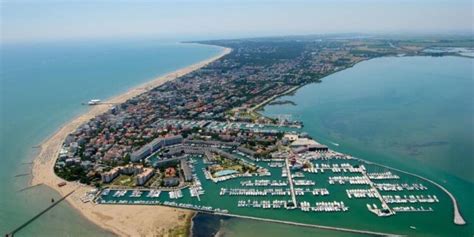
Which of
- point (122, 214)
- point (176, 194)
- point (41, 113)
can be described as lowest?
point (122, 214)

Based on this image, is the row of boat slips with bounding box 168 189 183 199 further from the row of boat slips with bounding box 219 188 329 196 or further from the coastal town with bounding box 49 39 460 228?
the row of boat slips with bounding box 219 188 329 196

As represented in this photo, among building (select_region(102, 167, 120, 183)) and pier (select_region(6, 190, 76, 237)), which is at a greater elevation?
building (select_region(102, 167, 120, 183))

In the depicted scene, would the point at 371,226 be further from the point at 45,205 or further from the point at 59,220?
the point at 45,205

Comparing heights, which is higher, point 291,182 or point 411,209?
point 291,182

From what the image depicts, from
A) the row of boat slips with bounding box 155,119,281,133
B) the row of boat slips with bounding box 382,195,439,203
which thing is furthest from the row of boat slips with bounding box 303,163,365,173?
the row of boat slips with bounding box 155,119,281,133

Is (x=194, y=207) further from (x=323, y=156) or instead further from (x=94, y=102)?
(x=94, y=102)

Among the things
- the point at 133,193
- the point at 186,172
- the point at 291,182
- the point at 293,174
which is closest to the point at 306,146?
the point at 293,174

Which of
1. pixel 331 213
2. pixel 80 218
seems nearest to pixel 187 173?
pixel 80 218
